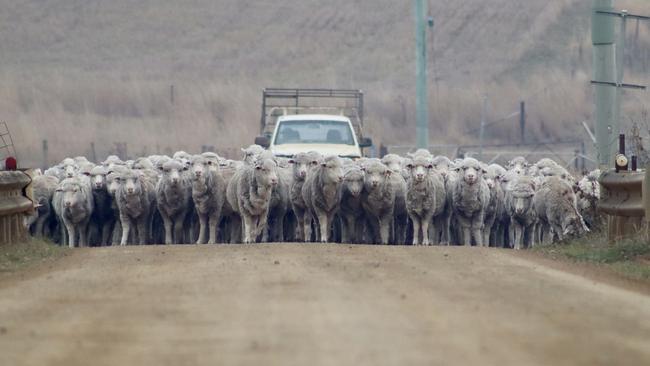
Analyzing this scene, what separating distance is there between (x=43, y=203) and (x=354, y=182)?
509 centimetres

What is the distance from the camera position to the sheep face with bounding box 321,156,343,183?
22.2 meters

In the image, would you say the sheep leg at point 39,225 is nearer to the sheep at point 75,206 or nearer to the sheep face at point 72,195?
the sheep at point 75,206

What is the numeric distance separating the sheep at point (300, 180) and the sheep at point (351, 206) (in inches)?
22.9

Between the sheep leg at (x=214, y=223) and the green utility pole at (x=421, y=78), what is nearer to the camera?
the sheep leg at (x=214, y=223)

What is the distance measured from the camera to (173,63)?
74312mm

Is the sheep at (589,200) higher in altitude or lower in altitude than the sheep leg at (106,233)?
higher

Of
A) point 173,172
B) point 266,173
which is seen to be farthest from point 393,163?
point 173,172

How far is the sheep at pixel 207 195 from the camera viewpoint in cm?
Answer: 2283

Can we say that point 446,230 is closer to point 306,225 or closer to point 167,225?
point 306,225

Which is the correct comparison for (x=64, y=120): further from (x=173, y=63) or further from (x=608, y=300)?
(x=608, y=300)

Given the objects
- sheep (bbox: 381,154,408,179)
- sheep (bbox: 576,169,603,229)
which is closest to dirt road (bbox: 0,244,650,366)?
sheep (bbox: 576,169,603,229)

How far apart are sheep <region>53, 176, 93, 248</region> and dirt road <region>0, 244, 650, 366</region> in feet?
28.5

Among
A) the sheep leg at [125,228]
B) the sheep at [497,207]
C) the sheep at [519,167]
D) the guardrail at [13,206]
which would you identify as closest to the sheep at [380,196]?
the sheep at [497,207]

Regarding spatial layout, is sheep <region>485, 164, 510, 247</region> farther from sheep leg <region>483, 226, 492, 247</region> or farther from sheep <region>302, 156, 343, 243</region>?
sheep <region>302, 156, 343, 243</region>
